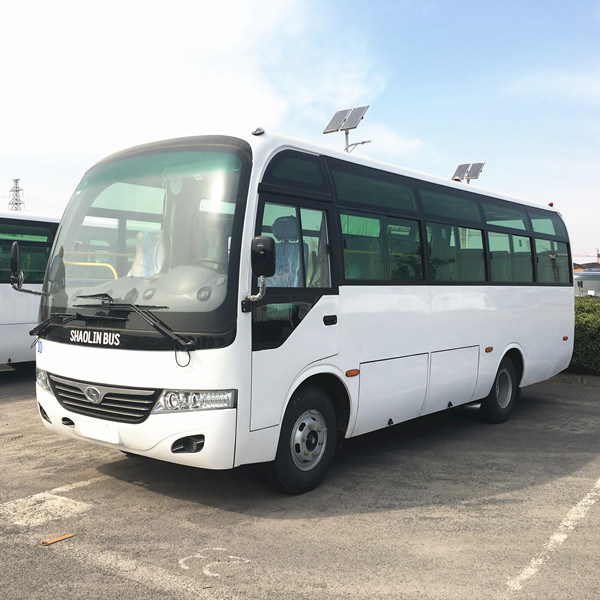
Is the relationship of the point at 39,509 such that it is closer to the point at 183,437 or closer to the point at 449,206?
the point at 183,437

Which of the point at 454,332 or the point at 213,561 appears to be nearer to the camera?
the point at 213,561

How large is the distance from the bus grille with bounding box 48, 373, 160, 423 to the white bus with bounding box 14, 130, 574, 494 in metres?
0.01

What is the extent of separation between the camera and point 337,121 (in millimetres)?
22984

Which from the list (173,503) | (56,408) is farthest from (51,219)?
(173,503)

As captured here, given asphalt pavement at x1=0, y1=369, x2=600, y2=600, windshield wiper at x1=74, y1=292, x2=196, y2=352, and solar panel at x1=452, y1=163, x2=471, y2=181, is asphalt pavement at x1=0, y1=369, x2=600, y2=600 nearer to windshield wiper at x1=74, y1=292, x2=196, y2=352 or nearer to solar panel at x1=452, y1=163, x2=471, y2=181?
windshield wiper at x1=74, y1=292, x2=196, y2=352

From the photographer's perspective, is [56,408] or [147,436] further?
[56,408]

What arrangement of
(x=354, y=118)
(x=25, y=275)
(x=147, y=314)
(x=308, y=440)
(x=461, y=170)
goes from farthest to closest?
(x=461, y=170)
(x=354, y=118)
(x=25, y=275)
(x=308, y=440)
(x=147, y=314)

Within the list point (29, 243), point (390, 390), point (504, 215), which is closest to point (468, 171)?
point (504, 215)

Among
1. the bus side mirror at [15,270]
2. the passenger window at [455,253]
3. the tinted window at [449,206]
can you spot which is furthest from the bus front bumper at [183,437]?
the tinted window at [449,206]

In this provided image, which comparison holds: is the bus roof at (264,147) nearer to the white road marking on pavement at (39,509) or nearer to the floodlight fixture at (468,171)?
the white road marking on pavement at (39,509)

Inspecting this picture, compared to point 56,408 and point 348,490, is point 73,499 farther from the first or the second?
point 348,490

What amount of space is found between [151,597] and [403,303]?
3.88 m

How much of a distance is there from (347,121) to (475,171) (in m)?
10.8

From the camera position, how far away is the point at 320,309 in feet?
18.5
